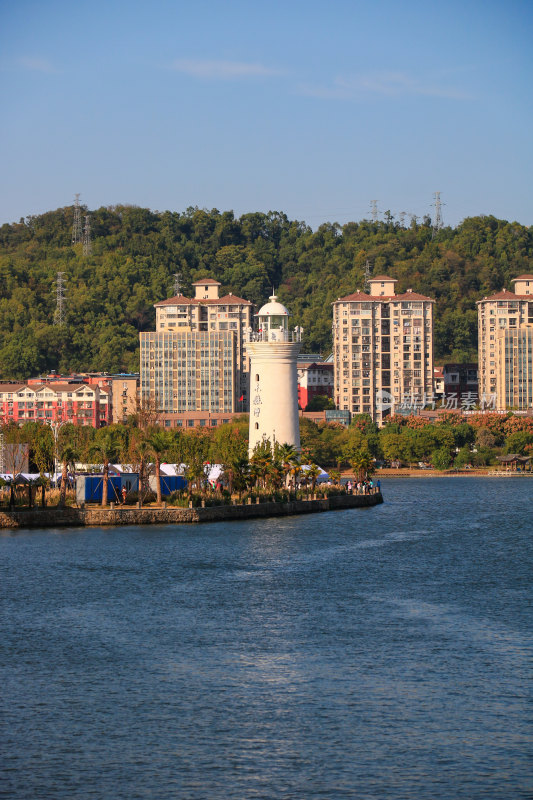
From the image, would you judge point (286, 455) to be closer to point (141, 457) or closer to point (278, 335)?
point (278, 335)

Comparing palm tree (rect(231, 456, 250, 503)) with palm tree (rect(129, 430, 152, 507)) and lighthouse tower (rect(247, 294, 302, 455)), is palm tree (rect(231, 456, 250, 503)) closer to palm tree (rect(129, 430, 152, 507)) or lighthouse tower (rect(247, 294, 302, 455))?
lighthouse tower (rect(247, 294, 302, 455))

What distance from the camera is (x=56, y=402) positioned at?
562 ft

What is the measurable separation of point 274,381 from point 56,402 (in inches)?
3936

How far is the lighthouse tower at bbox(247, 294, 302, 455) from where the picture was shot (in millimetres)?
75875

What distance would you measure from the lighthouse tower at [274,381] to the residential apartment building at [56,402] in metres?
95.3

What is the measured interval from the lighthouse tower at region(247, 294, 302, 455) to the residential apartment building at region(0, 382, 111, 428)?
313 feet

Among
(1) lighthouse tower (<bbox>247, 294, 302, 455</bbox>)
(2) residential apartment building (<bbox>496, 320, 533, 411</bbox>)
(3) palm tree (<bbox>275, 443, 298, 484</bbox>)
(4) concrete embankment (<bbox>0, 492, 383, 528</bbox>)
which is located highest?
(2) residential apartment building (<bbox>496, 320, 533, 411</bbox>)

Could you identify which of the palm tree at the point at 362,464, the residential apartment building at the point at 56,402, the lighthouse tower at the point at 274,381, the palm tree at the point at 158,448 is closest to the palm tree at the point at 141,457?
the palm tree at the point at 158,448

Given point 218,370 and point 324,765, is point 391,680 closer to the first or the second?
point 324,765

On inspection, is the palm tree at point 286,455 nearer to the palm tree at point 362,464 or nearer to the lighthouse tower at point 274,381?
the lighthouse tower at point 274,381

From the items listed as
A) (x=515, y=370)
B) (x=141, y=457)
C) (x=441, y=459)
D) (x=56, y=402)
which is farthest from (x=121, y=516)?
(x=515, y=370)

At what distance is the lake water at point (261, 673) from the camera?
24875mm

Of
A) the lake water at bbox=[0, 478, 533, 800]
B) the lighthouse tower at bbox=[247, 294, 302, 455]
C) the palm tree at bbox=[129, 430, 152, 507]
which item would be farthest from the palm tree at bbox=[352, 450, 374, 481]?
the lake water at bbox=[0, 478, 533, 800]

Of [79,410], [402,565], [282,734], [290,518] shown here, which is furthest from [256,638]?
[79,410]
